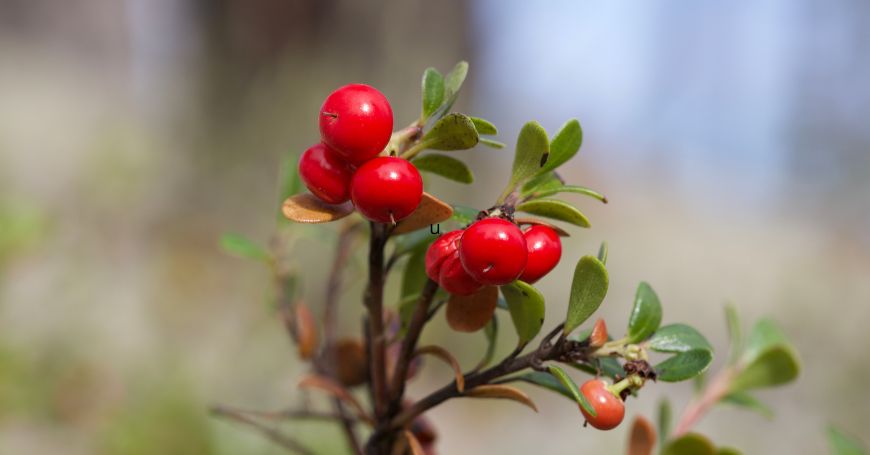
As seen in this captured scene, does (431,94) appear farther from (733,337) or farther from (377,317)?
(733,337)

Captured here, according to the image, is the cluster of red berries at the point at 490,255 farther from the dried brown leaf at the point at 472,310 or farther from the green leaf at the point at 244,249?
the green leaf at the point at 244,249

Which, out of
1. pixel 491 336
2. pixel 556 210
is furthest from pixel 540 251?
pixel 491 336

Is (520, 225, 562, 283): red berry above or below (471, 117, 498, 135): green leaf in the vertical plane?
below

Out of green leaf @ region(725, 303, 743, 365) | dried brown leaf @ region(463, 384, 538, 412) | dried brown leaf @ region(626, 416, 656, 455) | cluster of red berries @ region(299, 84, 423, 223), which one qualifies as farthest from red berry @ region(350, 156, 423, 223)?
green leaf @ region(725, 303, 743, 365)

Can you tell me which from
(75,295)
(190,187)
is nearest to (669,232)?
(190,187)

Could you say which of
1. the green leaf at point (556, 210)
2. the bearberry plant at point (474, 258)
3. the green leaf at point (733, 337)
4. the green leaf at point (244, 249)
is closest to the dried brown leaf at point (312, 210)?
the bearberry plant at point (474, 258)

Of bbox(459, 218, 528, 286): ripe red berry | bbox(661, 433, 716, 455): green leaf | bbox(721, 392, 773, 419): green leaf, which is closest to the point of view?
bbox(459, 218, 528, 286): ripe red berry

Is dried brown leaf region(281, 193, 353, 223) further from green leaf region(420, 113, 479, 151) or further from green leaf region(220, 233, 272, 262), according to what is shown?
green leaf region(220, 233, 272, 262)
